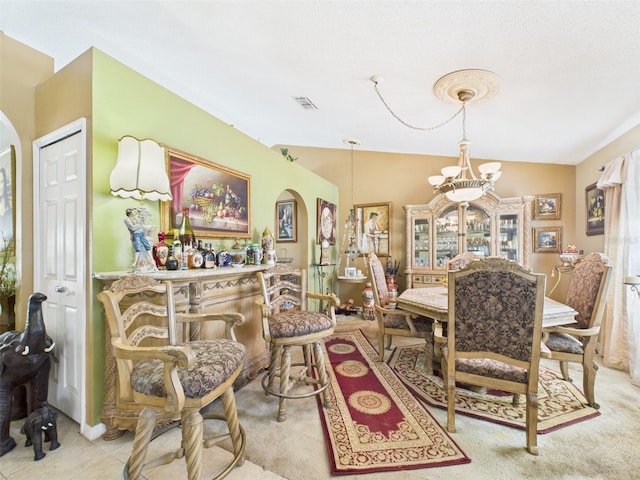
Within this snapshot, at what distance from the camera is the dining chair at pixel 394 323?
264 cm

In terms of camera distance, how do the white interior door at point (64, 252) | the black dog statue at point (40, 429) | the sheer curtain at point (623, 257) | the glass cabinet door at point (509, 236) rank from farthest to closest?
1. the glass cabinet door at point (509, 236)
2. the sheer curtain at point (623, 257)
3. the white interior door at point (64, 252)
4. the black dog statue at point (40, 429)

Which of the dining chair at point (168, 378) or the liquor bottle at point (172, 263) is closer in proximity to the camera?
the dining chair at point (168, 378)

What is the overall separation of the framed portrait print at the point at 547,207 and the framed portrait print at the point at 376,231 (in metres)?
2.19

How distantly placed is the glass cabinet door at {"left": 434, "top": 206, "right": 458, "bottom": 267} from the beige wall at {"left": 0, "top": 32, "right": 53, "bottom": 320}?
474 centimetres

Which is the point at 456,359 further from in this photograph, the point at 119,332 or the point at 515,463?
the point at 119,332

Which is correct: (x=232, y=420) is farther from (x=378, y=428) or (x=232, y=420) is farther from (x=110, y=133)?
(x=110, y=133)

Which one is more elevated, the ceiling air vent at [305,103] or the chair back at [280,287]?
the ceiling air vent at [305,103]

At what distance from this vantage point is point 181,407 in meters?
1.11

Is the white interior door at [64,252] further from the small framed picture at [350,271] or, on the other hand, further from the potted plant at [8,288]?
the small framed picture at [350,271]

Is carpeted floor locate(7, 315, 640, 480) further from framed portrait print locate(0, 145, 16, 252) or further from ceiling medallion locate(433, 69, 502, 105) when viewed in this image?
ceiling medallion locate(433, 69, 502, 105)

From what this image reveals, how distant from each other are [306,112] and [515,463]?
368 centimetres

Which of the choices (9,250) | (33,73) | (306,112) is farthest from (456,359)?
(33,73)

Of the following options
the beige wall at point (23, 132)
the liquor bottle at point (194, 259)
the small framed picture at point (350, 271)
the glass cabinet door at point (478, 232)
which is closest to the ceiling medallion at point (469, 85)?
the glass cabinet door at point (478, 232)

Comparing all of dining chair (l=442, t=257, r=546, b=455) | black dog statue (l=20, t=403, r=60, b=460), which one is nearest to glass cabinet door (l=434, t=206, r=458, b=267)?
dining chair (l=442, t=257, r=546, b=455)
